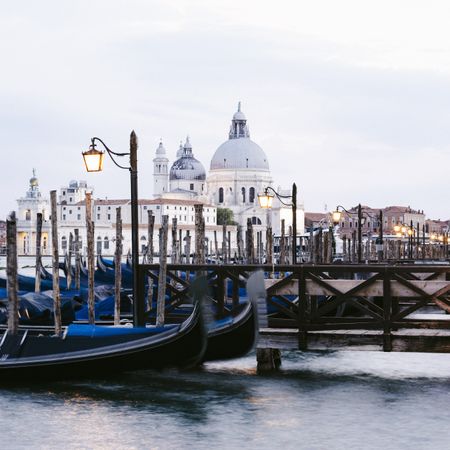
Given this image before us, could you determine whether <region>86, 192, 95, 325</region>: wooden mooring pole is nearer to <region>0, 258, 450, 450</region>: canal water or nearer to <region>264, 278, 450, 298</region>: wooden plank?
<region>0, 258, 450, 450</region>: canal water

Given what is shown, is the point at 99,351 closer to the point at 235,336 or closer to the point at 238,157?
the point at 235,336

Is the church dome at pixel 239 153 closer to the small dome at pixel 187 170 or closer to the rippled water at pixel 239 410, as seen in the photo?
the small dome at pixel 187 170

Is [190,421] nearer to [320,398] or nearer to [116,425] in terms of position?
[116,425]

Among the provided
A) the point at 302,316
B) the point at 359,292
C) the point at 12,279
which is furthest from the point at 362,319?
the point at 12,279

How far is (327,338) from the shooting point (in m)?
9.91

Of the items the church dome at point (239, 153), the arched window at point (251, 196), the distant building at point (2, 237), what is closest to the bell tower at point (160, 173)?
the church dome at point (239, 153)

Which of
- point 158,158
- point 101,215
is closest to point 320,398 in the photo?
point 101,215

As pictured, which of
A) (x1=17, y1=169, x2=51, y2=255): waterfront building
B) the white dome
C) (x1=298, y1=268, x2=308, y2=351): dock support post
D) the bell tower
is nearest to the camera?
(x1=298, y1=268, x2=308, y2=351): dock support post

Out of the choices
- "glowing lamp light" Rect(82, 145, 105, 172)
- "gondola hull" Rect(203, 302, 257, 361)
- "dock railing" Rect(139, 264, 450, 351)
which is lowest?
"gondola hull" Rect(203, 302, 257, 361)

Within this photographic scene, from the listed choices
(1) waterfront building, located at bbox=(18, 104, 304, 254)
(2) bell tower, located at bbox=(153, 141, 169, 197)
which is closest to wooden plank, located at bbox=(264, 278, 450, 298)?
(1) waterfront building, located at bbox=(18, 104, 304, 254)

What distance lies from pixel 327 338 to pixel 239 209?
102m

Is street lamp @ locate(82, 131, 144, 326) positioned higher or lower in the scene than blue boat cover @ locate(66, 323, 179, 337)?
higher

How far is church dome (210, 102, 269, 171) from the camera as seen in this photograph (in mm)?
110562

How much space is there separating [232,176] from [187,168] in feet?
22.0
